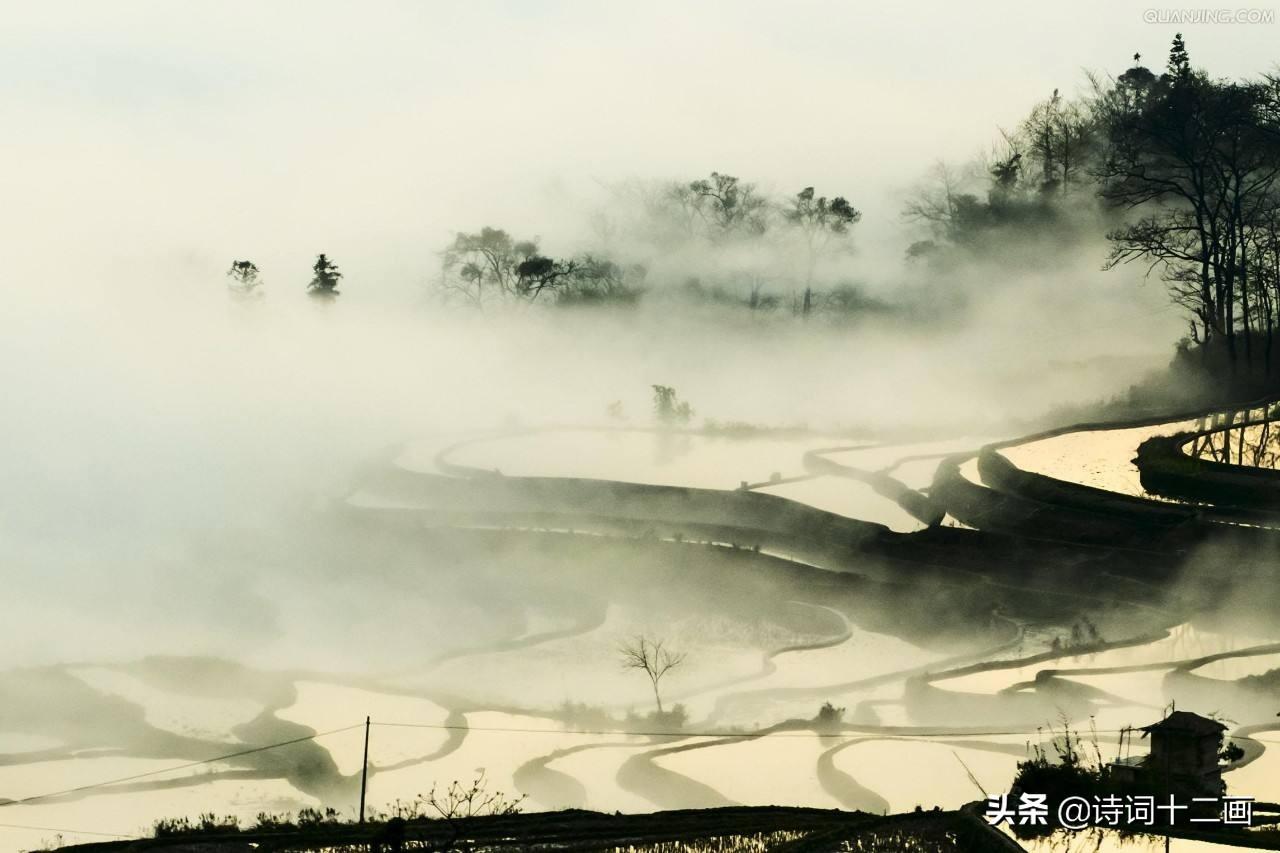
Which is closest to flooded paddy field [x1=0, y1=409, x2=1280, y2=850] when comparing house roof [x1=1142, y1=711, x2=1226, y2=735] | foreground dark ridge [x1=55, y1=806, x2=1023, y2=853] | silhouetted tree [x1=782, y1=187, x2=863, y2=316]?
house roof [x1=1142, y1=711, x2=1226, y2=735]

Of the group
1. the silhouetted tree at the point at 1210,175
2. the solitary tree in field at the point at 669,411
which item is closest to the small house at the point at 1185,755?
the silhouetted tree at the point at 1210,175

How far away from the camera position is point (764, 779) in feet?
90.5

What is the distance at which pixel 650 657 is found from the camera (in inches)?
1448

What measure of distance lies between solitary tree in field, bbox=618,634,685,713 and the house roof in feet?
38.0

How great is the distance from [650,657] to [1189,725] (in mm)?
14265

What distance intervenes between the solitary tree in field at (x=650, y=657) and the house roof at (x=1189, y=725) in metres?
11.6

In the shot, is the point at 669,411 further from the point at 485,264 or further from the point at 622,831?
the point at 622,831

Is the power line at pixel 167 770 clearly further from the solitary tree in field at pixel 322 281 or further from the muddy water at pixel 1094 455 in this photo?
the solitary tree in field at pixel 322 281

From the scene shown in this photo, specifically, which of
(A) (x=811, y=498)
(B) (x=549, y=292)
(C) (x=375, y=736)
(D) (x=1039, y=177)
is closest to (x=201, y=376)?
(B) (x=549, y=292)

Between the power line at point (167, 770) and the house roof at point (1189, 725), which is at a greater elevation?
the house roof at point (1189, 725)

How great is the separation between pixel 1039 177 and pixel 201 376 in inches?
1516

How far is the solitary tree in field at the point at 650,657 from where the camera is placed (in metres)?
35.3

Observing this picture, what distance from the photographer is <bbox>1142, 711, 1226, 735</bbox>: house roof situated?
24469 millimetres

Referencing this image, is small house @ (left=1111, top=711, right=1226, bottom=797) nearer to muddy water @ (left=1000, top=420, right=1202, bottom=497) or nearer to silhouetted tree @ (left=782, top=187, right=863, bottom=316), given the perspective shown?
muddy water @ (left=1000, top=420, right=1202, bottom=497)
